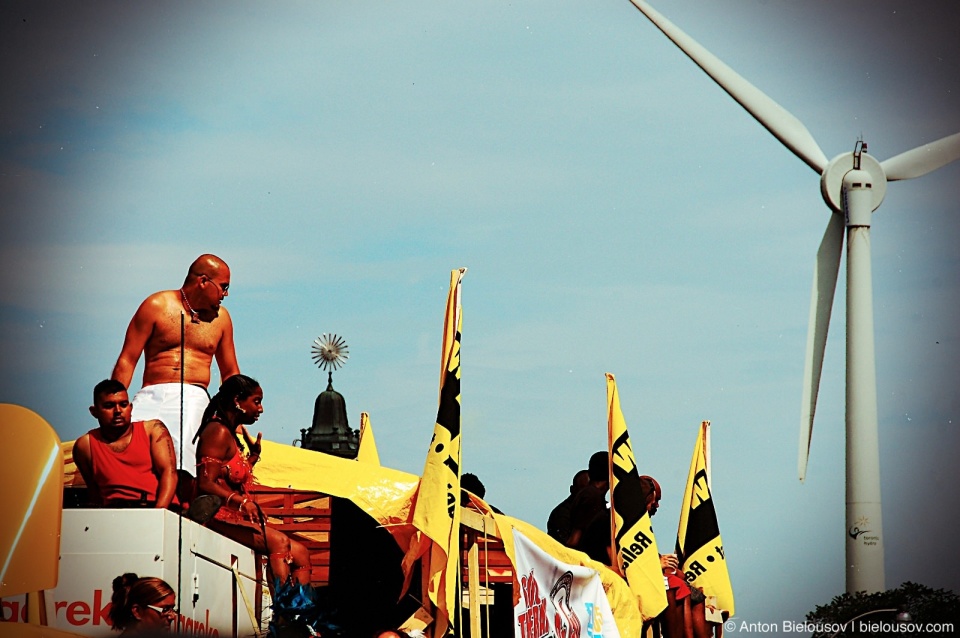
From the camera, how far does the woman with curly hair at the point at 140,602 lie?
7.69 m

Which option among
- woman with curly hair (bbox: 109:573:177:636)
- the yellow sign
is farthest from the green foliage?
the yellow sign

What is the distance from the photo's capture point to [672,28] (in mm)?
29688

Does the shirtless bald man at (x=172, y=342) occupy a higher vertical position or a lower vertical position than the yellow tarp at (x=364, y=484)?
higher

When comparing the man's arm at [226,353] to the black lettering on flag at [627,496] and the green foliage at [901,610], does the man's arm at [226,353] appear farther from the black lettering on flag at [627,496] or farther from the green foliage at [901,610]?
the green foliage at [901,610]

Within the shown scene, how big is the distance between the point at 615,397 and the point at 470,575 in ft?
10.4

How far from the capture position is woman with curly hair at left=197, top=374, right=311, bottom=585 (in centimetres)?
1023

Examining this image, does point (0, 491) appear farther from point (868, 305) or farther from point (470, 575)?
point (868, 305)

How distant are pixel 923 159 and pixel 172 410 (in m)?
23.3

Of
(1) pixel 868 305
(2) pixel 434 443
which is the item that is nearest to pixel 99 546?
(2) pixel 434 443

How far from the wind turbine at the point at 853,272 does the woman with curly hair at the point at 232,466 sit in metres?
19.9

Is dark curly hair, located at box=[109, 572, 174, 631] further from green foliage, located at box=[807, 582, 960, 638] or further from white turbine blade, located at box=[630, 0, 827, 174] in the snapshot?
white turbine blade, located at box=[630, 0, 827, 174]

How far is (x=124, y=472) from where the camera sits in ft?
30.2

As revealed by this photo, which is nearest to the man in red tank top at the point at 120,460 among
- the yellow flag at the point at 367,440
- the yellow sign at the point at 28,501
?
the yellow sign at the point at 28,501

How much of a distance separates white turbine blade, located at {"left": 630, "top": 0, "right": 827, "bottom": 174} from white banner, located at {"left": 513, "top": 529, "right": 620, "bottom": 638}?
16604 mm
